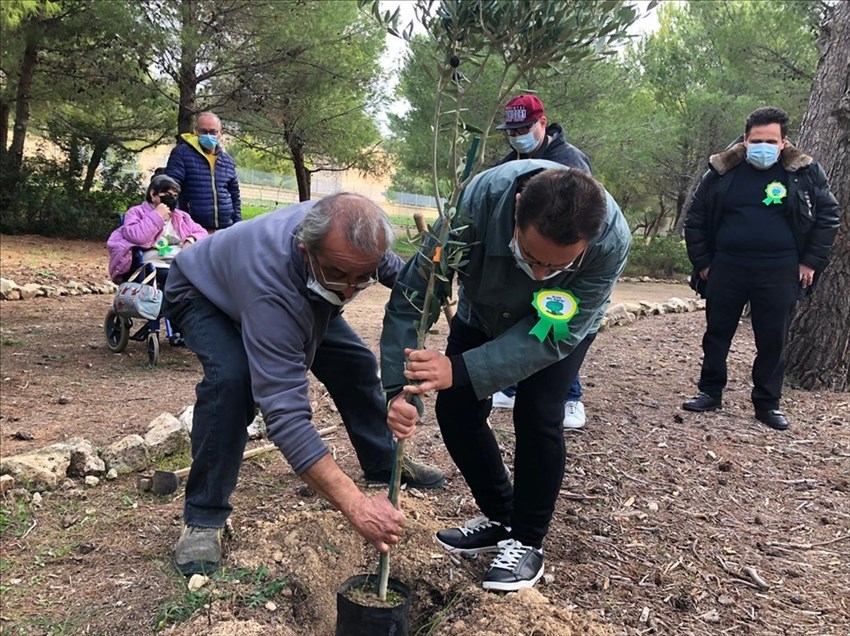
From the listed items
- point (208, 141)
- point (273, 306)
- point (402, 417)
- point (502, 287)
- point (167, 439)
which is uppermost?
point (208, 141)

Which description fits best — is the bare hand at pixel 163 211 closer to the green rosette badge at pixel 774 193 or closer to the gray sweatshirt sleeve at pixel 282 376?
the gray sweatshirt sleeve at pixel 282 376

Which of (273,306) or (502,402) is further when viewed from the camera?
(502,402)

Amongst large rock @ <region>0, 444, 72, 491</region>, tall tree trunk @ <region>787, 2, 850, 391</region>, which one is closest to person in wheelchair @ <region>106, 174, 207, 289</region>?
large rock @ <region>0, 444, 72, 491</region>

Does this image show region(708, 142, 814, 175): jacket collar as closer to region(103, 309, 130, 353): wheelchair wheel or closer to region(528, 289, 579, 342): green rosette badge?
region(528, 289, 579, 342): green rosette badge

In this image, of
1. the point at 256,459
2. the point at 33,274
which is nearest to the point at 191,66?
the point at 33,274

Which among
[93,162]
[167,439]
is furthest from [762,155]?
[93,162]

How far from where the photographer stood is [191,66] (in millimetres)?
11000

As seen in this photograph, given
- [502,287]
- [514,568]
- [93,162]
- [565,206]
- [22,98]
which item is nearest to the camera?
[565,206]

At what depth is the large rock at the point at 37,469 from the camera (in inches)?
119

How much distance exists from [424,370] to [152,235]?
3.94 metres

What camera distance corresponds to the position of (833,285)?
Result: 485cm

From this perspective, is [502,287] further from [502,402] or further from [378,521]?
[502,402]

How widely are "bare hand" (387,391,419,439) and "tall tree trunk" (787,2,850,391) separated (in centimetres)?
393

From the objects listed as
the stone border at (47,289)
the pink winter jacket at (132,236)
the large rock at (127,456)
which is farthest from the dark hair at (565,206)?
the stone border at (47,289)
